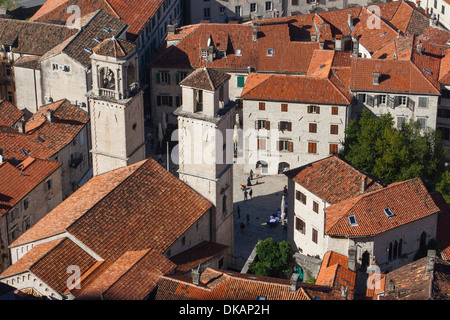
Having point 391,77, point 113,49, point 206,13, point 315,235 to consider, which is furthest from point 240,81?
point 113,49

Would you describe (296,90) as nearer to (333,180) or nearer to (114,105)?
(333,180)

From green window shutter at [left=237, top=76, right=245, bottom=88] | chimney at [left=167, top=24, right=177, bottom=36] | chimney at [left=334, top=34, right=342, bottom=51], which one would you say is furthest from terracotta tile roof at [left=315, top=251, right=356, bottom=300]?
chimney at [left=167, top=24, right=177, bottom=36]

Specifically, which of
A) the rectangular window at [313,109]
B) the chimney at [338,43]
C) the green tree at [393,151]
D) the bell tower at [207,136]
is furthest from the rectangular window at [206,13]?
the bell tower at [207,136]

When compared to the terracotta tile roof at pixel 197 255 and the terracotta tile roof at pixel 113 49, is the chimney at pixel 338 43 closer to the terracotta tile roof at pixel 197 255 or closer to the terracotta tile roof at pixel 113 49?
the terracotta tile roof at pixel 113 49

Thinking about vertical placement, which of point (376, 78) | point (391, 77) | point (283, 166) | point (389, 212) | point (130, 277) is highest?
point (376, 78)

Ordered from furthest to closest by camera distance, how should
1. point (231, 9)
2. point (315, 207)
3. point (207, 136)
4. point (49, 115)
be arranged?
point (231, 9) < point (49, 115) < point (315, 207) < point (207, 136)

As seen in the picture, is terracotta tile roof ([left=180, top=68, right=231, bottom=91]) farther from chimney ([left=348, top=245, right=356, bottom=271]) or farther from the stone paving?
the stone paving
